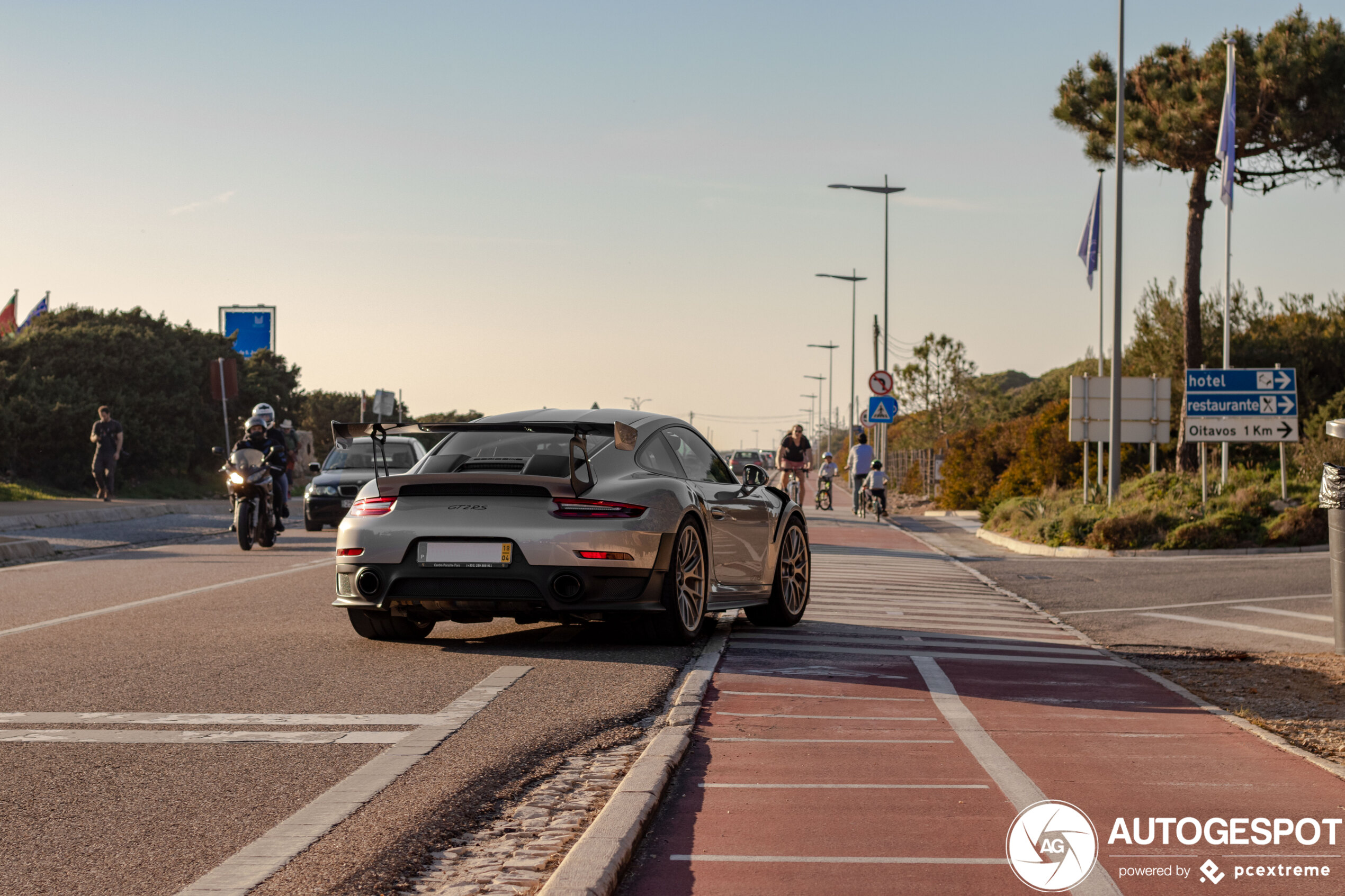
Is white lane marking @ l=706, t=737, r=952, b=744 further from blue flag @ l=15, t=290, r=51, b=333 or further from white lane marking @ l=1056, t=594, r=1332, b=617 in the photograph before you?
blue flag @ l=15, t=290, r=51, b=333

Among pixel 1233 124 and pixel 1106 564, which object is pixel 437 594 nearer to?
pixel 1106 564

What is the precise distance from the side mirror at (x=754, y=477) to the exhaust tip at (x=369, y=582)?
2.79m

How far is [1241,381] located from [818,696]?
1656cm

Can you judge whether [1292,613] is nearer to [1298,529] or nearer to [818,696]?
[818,696]

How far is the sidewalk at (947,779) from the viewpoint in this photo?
4227 millimetres

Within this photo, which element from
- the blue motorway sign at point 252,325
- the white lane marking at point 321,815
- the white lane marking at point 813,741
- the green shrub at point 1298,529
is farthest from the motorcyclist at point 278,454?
the blue motorway sign at point 252,325

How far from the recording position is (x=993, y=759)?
578cm

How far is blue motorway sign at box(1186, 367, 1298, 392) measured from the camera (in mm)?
21703

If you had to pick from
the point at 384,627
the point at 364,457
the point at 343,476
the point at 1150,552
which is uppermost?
the point at 364,457

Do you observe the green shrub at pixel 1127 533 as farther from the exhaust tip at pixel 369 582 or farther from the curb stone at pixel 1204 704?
the exhaust tip at pixel 369 582

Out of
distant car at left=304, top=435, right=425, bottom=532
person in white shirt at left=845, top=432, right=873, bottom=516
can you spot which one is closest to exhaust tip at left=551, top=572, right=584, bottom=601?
distant car at left=304, top=435, right=425, bottom=532

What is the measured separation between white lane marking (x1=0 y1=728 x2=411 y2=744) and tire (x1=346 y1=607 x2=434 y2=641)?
298 centimetres

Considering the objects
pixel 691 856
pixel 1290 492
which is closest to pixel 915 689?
pixel 691 856

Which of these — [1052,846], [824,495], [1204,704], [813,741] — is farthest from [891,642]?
[824,495]
